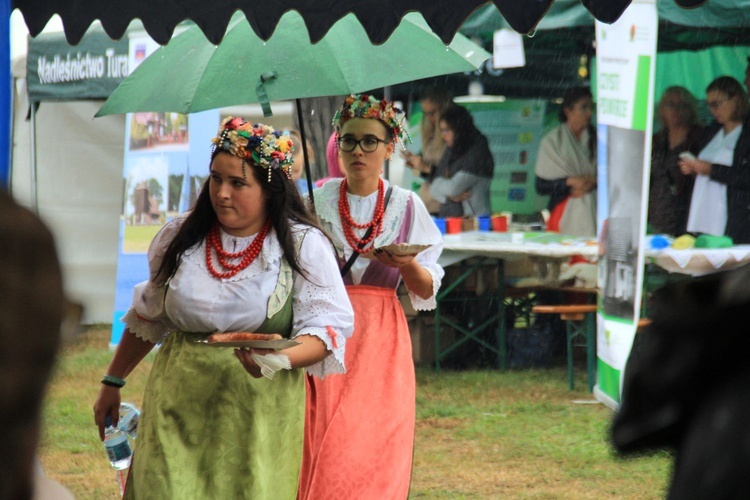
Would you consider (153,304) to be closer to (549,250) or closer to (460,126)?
(549,250)

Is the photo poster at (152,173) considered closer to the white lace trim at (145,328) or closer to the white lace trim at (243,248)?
the white lace trim at (145,328)

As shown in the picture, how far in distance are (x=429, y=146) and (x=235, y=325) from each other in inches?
266

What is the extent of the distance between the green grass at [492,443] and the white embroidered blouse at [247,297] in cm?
236

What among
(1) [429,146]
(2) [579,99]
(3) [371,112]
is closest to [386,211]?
(3) [371,112]

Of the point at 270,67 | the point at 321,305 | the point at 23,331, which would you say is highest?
the point at 270,67

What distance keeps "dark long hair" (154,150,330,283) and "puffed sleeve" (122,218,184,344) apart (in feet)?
0.11

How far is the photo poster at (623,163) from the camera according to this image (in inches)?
257

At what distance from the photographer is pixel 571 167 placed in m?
9.70

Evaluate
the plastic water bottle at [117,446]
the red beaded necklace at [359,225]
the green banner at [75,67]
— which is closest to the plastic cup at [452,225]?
the green banner at [75,67]

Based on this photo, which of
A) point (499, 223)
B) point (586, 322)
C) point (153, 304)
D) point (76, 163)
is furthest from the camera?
point (76, 163)

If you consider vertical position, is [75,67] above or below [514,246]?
above

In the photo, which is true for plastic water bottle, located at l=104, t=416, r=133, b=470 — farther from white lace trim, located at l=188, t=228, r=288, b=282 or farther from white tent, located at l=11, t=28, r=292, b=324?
white tent, located at l=11, t=28, r=292, b=324

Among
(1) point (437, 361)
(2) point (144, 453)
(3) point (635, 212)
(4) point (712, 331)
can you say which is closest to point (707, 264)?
(3) point (635, 212)

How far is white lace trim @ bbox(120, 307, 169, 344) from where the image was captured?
11.7 ft
